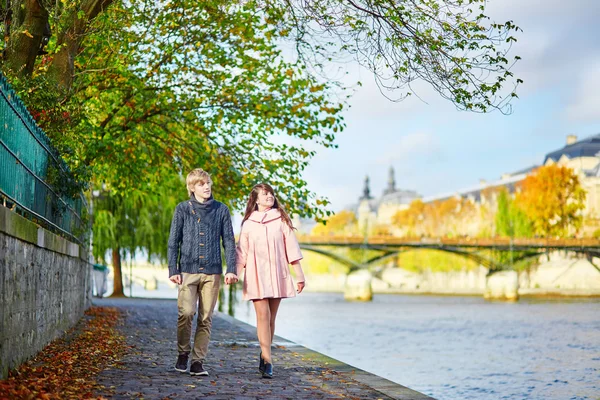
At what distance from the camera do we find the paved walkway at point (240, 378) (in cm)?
728

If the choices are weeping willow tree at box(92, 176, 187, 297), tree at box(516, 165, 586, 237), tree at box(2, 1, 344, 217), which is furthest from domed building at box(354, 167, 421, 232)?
tree at box(2, 1, 344, 217)

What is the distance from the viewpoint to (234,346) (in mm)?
12414

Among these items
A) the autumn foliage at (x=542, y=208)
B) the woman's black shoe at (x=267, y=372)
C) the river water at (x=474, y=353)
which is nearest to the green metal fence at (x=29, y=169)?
the woman's black shoe at (x=267, y=372)

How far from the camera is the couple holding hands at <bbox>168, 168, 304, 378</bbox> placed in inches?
322

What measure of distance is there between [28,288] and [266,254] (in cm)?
206

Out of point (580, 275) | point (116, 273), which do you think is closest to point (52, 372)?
point (116, 273)

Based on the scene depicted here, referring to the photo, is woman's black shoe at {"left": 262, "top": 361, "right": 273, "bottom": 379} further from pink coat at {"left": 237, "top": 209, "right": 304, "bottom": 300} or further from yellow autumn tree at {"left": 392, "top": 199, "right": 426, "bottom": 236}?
yellow autumn tree at {"left": 392, "top": 199, "right": 426, "bottom": 236}

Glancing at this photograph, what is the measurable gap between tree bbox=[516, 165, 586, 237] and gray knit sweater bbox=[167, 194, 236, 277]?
250 feet

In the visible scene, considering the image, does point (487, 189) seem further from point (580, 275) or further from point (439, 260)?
point (580, 275)

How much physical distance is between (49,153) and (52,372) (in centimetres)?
351

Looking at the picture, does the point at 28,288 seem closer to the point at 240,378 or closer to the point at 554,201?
the point at 240,378

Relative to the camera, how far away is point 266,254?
821 centimetres

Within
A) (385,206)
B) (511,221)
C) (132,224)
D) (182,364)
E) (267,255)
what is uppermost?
(385,206)

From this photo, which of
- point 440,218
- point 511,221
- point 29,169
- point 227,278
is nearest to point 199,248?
point 227,278
